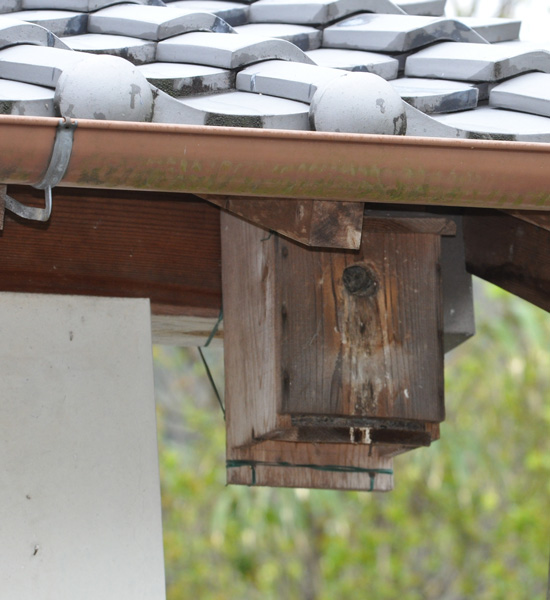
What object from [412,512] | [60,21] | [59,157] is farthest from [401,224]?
[412,512]

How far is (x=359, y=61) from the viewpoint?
157 centimetres

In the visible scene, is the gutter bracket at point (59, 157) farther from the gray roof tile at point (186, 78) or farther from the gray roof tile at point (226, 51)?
the gray roof tile at point (226, 51)

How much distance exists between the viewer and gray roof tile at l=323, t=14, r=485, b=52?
1.61 m

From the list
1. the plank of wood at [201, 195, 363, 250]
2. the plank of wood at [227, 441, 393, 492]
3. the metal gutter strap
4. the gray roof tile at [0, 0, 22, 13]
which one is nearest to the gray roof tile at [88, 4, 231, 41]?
the gray roof tile at [0, 0, 22, 13]

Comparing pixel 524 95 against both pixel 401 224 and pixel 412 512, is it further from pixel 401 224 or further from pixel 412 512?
pixel 412 512

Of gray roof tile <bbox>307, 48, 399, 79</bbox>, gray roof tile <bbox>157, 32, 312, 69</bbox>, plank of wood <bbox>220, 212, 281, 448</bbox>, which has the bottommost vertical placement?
plank of wood <bbox>220, 212, 281, 448</bbox>

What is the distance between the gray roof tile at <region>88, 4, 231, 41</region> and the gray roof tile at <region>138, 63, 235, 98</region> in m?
0.10

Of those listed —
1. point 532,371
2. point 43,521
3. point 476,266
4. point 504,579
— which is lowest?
point 504,579

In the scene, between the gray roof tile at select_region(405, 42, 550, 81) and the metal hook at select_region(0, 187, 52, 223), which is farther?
the gray roof tile at select_region(405, 42, 550, 81)

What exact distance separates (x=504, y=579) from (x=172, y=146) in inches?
256

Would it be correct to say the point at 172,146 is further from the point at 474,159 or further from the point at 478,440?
the point at 478,440

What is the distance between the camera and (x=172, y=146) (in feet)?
3.90

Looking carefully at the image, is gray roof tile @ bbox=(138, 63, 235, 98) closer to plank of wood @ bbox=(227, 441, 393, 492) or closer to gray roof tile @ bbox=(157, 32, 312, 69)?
gray roof tile @ bbox=(157, 32, 312, 69)

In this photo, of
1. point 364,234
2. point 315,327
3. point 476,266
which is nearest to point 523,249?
point 476,266
